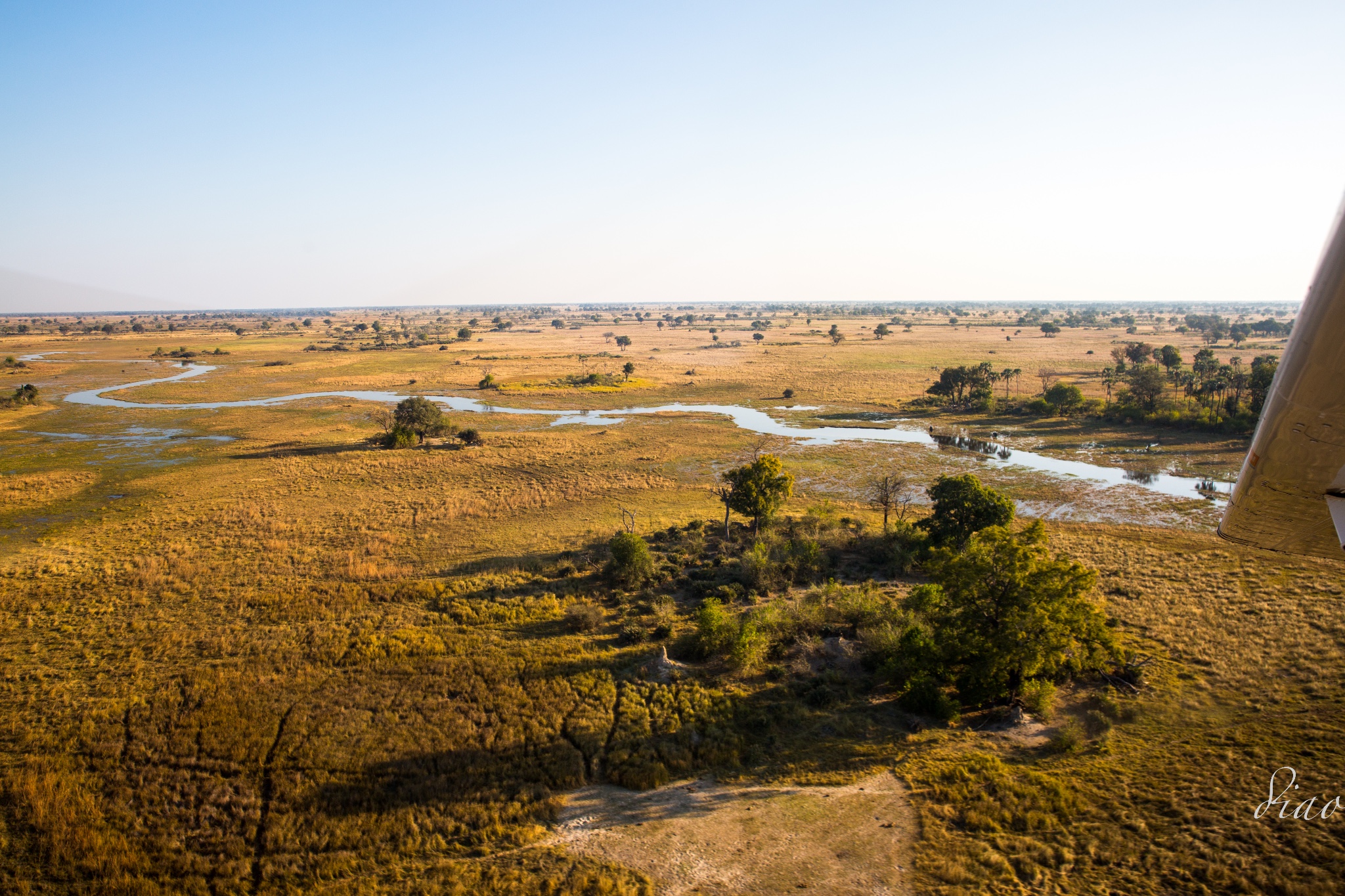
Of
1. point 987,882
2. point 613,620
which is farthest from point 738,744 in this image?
point 613,620

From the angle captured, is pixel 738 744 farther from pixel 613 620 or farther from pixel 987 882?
pixel 613 620

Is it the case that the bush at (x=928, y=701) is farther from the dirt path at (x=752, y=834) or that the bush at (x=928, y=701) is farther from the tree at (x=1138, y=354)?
the tree at (x=1138, y=354)

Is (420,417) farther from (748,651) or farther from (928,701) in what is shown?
(928,701)

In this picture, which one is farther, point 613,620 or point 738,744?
point 613,620

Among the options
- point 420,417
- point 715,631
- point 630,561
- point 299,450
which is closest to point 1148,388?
point 630,561

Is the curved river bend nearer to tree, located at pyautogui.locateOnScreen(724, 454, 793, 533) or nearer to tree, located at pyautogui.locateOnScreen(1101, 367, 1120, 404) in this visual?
tree, located at pyautogui.locateOnScreen(724, 454, 793, 533)

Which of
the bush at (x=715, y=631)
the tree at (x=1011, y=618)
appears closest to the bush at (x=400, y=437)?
the bush at (x=715, y=631)
